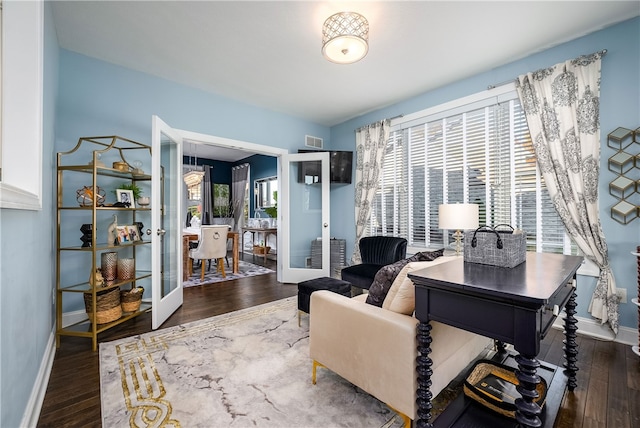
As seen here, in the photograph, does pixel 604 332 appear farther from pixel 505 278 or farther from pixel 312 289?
pixel 312 289

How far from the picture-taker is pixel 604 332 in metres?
2.48

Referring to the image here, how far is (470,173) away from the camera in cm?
340

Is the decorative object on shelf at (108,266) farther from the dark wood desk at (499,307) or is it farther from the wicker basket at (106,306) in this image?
the dark wood desk at (499,307)

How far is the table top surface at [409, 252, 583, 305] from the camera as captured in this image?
1031 millimetres

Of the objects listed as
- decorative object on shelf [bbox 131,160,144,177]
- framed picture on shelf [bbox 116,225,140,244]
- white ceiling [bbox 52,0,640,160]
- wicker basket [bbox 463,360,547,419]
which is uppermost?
white ceiling [bbox 52,0,640,160]

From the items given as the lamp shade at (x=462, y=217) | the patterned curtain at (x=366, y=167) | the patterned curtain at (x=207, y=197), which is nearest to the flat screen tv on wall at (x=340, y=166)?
the patterned curtain at (x=366, y=167)

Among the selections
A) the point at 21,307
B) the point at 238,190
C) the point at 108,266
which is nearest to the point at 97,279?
the point at 108,266

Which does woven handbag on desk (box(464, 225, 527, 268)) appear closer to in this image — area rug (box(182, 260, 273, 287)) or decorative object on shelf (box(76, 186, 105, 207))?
decorative object on shelf (box(76, 186, 105, 207))

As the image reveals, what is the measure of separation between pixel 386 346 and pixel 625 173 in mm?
2695

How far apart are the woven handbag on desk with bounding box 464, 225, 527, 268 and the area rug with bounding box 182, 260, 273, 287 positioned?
161 inches

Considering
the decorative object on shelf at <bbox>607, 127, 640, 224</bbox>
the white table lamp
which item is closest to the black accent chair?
the white table lamp

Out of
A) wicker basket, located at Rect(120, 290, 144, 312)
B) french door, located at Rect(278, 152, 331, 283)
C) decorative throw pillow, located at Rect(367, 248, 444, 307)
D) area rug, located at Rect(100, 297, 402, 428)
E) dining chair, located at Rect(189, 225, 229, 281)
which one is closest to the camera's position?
area rug, located at Rect(100, 297, 402, 428)

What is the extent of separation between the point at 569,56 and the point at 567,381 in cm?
289

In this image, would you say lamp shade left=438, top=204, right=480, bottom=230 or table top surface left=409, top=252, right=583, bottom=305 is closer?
table top surface left=409, top=252, right=583, bottom=305
